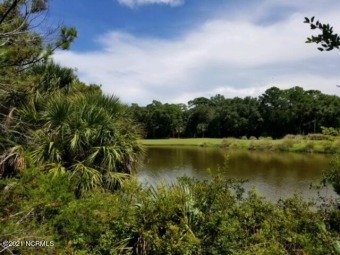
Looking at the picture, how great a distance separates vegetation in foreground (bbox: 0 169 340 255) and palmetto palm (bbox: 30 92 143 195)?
2169mm

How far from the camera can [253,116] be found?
77.1 m

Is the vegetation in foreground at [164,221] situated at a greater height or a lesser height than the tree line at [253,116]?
lesser

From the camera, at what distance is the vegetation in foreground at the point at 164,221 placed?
4371mm

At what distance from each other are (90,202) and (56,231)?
67cm

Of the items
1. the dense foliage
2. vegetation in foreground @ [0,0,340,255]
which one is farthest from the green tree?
the dense foliage

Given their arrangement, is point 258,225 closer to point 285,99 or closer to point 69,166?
point 69,166

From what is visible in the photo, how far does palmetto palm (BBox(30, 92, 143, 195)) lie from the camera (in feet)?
24.6

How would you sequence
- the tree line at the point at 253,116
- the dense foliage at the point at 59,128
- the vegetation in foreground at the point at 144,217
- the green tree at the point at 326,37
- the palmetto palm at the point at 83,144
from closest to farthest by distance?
the green tree at the point at 326,37
the vegetation in foreground at the point at 144,217
the dense foliage at the point at 59,128
the palmetto palm at the point at 83,144
the tree line at the point at 253,116

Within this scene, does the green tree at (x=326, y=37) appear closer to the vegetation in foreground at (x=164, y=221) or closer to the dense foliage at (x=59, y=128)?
the vegetation in foreground at (x=164, y=221)

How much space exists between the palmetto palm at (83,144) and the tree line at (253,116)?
213 ft

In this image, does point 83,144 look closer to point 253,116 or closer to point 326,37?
point 326,37

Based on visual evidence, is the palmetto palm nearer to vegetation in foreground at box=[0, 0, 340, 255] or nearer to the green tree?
vegetation in foreground at box=[0, 0, 340, 255]

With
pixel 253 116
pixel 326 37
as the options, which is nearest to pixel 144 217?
pixel 326 37

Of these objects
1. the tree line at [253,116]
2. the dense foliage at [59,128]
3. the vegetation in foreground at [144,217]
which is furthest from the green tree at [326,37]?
the tree line at [253,116]
